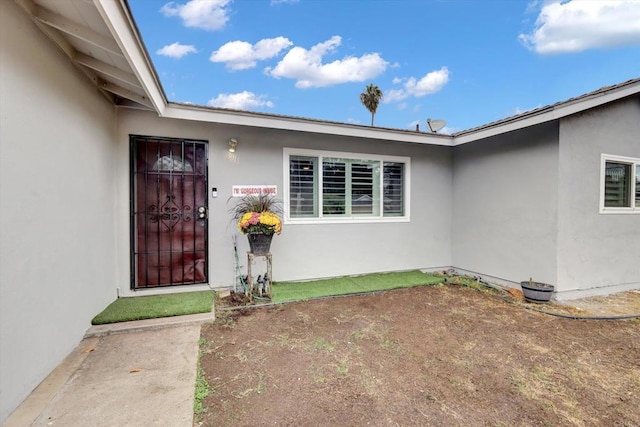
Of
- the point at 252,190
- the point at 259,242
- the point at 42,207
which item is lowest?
the point at 259,242

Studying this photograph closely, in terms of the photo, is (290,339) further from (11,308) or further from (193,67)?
(193,67)

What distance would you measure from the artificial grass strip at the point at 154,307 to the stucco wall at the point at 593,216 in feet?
17.5

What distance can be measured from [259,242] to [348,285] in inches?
70.1

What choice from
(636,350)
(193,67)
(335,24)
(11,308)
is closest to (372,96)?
(335,24)

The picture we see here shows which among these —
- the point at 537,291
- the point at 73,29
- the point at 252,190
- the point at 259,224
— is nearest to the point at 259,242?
the point at 259,224

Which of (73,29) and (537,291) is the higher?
(73,29)

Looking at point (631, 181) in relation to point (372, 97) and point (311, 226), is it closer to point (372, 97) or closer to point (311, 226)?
point (311, 226)

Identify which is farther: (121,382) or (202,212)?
(202,212)

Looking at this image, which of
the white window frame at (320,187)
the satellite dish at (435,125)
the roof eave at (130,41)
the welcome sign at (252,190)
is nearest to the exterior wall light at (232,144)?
the welcome sign at (252,190)

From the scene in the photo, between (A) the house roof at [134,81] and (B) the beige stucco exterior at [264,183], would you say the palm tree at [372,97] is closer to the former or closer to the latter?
(B) the beige stucco exterior at [264,183]

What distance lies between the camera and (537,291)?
4.12 metres

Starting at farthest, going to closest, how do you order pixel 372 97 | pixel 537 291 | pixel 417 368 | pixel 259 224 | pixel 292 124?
pixel 372 97
pixel 292 124
pixel 537 291
pixel 259 224
pixel 417 368

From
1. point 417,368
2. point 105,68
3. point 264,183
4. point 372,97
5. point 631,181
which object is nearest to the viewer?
point 417,368

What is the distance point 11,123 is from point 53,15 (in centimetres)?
103
